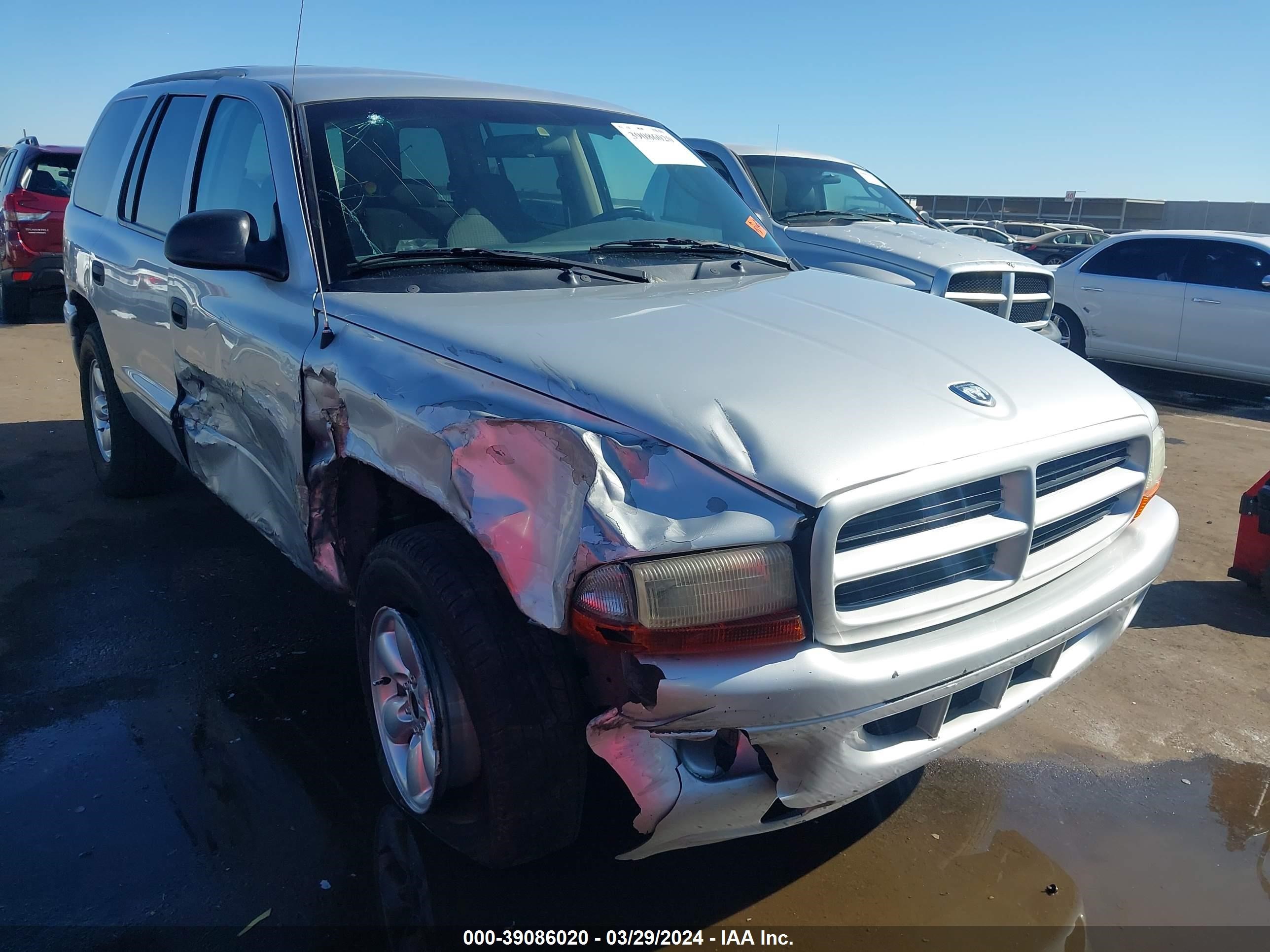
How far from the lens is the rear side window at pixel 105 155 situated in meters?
4.50

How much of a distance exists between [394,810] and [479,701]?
913mm

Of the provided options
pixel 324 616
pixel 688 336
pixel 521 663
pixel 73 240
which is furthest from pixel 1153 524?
pixel 73 240

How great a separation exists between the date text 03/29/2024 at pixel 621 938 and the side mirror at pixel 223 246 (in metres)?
1.86

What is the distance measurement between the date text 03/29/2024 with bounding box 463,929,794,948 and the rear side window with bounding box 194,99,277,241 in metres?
2.05

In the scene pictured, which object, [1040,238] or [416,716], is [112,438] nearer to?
[416,716]

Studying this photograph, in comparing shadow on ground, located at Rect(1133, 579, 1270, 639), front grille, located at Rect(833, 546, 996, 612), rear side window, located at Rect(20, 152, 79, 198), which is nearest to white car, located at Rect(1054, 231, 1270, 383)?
shadow on ground, located at Rect(1133, 579, 1270, 639)

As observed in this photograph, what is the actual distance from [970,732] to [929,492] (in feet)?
1.99

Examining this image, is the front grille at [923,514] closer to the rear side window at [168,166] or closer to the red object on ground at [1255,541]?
the red object on ground at [1255,541]

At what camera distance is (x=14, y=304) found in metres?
→ 11.3

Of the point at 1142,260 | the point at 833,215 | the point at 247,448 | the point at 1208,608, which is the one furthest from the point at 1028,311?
the point at 247,448

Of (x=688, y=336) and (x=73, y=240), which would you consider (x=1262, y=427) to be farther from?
(x=73, y=240)

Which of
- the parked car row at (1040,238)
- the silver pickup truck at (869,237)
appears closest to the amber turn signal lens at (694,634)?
the silver pickup truck at (869,237)

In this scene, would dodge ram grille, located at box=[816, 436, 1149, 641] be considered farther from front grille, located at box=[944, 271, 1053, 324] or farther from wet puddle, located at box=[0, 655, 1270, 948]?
front grille, located at box=[944, 271, 1053, 324]

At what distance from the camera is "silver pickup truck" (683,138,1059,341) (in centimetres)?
696
